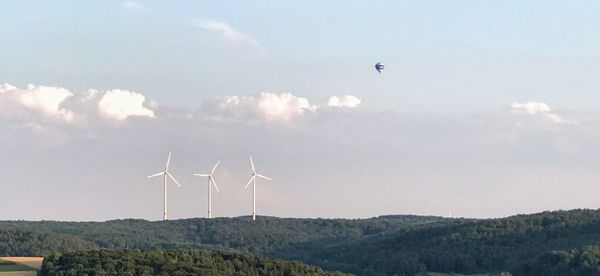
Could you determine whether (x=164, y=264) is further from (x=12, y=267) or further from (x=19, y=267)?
(x=12, y=267)

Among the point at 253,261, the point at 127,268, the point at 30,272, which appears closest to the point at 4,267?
the point at 30,272

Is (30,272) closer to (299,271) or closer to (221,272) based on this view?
(221,272)

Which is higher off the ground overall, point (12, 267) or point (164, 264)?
point (164, 264)

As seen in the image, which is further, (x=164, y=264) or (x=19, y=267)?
(x=19, y=267)

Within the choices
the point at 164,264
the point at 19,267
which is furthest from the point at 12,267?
the point at 164,264

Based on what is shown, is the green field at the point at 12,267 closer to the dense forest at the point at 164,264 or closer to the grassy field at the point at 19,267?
the grassy field at the point at 19,267

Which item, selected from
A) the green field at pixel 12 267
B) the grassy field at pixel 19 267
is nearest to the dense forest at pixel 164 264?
the grassy field at pixel 19 267

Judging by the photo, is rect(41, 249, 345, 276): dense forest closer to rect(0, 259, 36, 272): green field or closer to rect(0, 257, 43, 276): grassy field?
rect(0, 257, 43, 276): grassy field

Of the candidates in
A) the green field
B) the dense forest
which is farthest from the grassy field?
the dense forest

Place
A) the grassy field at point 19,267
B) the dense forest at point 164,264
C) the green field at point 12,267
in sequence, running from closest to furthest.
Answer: the dense forest at point 164,264 < the grassy field at point 19,267 < the green field at point 12,267

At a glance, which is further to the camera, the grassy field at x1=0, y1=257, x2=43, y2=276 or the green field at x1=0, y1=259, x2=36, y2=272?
the green field at x1=0, y1=259, x2=36, y2=272
